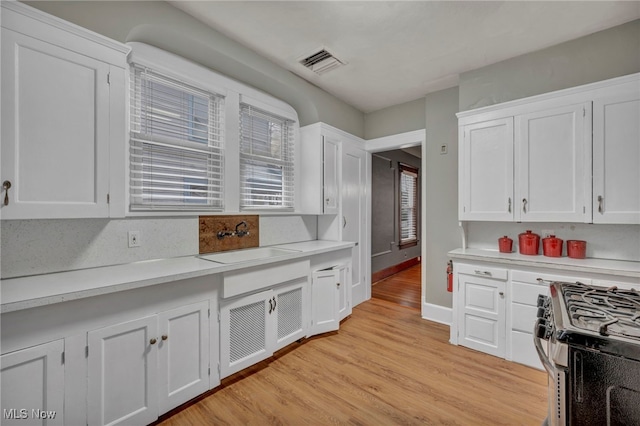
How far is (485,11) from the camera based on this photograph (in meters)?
2.05

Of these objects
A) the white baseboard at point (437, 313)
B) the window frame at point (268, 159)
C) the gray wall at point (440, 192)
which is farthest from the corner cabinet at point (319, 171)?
the white baseboard at point (437, 313)

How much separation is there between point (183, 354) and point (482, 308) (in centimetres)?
261

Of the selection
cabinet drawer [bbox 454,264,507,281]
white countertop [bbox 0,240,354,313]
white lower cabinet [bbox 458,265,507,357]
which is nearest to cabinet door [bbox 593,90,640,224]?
cabinet drawer [bbox 454,264,507,281]

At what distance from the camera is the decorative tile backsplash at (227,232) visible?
96.8 inches

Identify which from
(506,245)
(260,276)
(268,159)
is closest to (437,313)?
(506,245)

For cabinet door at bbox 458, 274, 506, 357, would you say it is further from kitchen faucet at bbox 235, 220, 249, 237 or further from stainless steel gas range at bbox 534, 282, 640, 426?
kitchen faucet at bbox 235, 220, 249, 237

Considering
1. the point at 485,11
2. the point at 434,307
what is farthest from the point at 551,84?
the point at 434,307

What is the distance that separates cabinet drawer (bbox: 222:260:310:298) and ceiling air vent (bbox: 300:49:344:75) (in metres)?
2.05

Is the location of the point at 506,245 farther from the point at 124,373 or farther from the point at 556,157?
the point at 124,373

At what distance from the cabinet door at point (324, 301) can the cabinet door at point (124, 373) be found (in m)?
1.51

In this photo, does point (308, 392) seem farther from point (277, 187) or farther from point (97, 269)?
point (277, 187)

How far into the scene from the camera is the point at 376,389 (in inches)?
80.3

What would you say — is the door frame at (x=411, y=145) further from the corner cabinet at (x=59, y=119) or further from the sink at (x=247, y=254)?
the corner cabinet at (x=59, y=119)

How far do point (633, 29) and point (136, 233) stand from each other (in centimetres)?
429
